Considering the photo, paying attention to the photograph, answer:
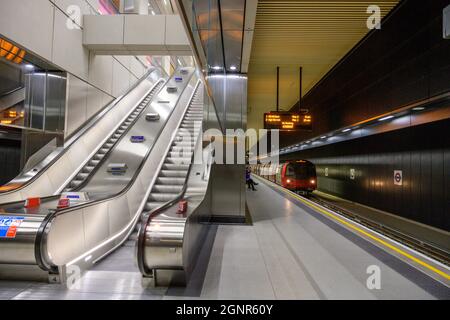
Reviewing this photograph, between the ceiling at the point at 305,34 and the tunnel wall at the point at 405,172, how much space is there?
3.39 metres

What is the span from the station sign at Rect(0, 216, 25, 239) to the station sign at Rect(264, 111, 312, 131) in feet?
28.0

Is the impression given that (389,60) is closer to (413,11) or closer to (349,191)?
(413,11)

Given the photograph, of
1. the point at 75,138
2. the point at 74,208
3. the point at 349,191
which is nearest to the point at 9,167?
the point at 75,138

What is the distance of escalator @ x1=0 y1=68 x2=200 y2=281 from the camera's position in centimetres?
296

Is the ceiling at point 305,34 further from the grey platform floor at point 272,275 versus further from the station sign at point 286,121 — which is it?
the grey platform floor at point 272,275

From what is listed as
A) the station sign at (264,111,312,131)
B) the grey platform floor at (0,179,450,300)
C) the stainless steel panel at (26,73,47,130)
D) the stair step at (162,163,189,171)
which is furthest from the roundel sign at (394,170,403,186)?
the stainless steel panel at (26,73,47,130)

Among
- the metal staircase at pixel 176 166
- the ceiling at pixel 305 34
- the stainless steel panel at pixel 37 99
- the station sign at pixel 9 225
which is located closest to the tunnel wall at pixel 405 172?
the ceiling at pixel 305 34

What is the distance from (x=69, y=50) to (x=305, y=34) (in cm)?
680

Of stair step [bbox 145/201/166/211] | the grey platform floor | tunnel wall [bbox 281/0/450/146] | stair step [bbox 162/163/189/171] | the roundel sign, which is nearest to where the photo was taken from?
the grey platform floor

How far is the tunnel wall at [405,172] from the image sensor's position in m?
6.53

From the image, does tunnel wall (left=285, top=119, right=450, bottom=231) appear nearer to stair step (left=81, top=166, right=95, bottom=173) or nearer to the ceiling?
the ceiling

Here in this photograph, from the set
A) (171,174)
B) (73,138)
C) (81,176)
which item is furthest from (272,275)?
(73,138)

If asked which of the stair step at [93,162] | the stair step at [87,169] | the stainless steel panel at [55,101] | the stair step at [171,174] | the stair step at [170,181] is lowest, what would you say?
the stair step at [170,181]

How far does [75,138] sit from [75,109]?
1.36 metres
